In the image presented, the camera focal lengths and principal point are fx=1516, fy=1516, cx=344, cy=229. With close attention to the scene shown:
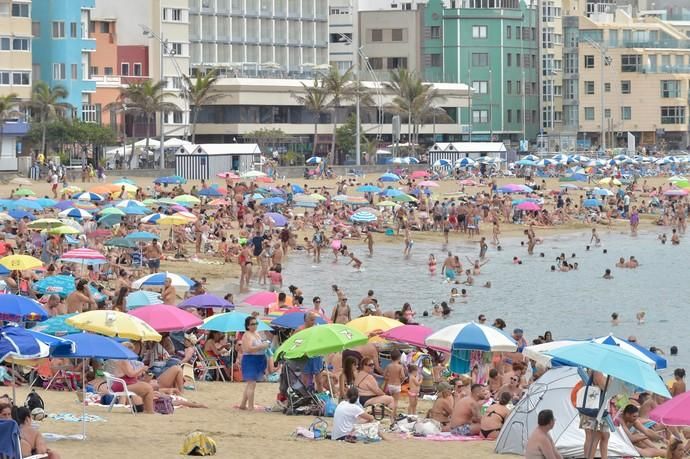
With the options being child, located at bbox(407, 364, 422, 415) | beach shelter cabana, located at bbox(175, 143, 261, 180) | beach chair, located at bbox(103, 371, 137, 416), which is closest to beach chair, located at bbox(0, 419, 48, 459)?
beach chair, located at bbox(103, 371, 137, 416)

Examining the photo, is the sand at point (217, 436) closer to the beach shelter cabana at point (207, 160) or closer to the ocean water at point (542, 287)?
the ocean water at point (542, 287)

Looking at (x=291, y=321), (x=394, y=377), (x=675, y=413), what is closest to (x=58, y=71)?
(x=291, y=321)

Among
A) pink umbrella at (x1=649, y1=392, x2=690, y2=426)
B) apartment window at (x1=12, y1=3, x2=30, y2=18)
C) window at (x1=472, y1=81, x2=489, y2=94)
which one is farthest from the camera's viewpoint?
window at (x1=472, y1=81, x2=489, y2=94)

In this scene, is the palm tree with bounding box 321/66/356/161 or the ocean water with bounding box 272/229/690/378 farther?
the palm tree with bounding box 321/66/356/161

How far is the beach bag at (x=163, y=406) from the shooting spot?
1762 cm

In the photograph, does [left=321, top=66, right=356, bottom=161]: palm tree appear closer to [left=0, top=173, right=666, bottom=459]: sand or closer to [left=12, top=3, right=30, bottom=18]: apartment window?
[left=12, top=3, right=30, bottom=18]: apartment window

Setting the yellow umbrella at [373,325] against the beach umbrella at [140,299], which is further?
the beach umbrella at [140,299]

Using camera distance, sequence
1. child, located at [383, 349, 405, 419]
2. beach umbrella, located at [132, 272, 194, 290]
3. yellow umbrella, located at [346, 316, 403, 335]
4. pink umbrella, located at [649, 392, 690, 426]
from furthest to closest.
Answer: beach umbrella, located at [132, 272, 194, 290] → yellow umbrella, located at [346, 316, 403, 335] → child, located at [383, 349, 405, 419] → pink umbrella, located at [649, 392, 690, 426]

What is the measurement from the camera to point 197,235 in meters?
40.3

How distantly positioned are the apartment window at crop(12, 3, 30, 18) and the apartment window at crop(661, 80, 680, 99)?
1965 inches

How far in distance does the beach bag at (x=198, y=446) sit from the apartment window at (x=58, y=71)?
207 feet

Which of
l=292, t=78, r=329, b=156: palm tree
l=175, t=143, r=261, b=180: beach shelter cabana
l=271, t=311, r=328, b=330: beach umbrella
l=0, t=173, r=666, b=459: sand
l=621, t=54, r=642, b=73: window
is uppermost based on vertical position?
l=621, t=54, r=642, b=73: window

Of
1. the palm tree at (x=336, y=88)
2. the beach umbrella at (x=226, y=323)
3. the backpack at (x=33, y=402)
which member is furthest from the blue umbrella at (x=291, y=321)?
the palm tree at (x=336, y=88)

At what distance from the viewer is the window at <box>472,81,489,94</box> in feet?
337
